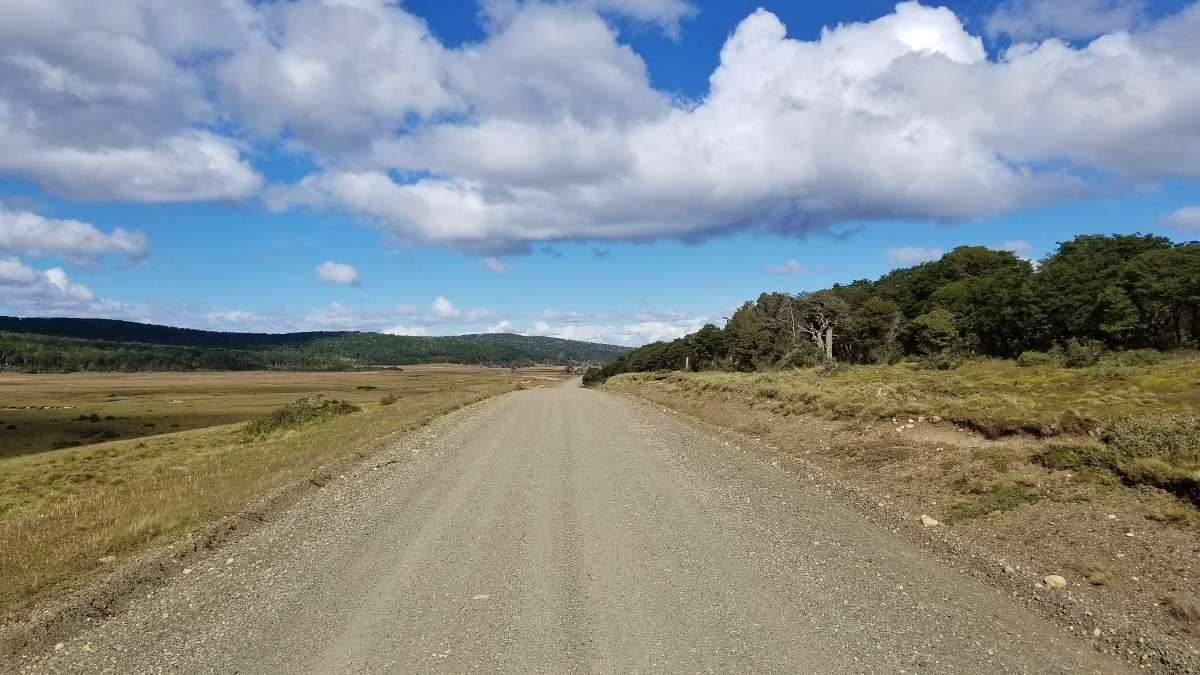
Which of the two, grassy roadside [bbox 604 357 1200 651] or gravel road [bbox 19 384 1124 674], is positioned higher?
grassy roadside [bbox 604 357 1200 651]

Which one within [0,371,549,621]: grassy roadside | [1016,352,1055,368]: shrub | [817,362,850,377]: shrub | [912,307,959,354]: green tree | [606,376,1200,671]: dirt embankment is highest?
[912,307,959,354]: green tree

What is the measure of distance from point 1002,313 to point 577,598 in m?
77.0

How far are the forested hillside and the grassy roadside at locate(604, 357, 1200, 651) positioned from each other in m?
37.8

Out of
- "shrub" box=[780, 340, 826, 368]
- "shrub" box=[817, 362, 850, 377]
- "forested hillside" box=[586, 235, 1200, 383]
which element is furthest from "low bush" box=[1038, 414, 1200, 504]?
"shrub" box=[780, 340, 826, 368]

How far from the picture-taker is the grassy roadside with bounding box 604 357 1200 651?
20.9 feet

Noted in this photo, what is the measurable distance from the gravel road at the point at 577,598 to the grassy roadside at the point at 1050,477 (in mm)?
1032

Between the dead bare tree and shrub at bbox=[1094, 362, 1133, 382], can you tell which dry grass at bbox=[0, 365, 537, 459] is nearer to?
the dead bare tree

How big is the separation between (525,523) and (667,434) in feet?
37.5

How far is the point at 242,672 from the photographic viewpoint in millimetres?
4980

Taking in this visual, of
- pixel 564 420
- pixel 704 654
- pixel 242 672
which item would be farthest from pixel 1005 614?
pixel 564 420

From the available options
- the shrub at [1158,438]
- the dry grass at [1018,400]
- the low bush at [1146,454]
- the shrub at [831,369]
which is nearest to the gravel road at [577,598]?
the low bush at [1146,454]

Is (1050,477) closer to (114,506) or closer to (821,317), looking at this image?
(114,506)

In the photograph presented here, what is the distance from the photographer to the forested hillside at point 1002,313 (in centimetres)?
5934

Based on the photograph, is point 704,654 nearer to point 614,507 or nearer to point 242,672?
point 242,672
